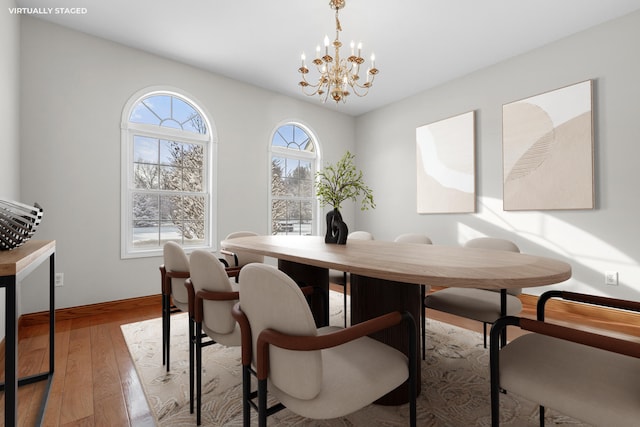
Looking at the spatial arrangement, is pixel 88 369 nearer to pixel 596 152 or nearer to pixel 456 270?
pixel 456 270

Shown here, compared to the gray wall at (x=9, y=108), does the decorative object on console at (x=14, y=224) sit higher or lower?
lower

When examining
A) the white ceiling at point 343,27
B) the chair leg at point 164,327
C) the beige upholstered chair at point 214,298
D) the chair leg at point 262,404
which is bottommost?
the chair leg at point 164,327

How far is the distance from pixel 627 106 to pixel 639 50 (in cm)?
48

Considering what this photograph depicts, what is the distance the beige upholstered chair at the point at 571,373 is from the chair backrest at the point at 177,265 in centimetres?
150

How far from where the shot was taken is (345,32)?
3.01 m

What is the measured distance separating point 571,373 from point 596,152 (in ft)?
9.33

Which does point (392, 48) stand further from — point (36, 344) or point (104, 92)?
point (36, 344)

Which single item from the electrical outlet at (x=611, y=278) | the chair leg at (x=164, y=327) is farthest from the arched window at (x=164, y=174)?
the electrical outlet at (x=611, y=278)

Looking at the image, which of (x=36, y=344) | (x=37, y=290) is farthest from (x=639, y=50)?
(x=37, y=290)

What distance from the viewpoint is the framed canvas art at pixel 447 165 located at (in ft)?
12.6

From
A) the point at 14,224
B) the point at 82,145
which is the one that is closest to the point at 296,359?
the point at 14,224

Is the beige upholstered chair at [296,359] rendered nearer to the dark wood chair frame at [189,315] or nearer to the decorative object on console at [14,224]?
the dark wood chair frame at [189,315]

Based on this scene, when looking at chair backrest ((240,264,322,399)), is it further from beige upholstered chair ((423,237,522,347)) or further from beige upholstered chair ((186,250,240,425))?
beige upholstered chair ((423,237,522,347))

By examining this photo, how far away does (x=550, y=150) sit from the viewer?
311 cm
